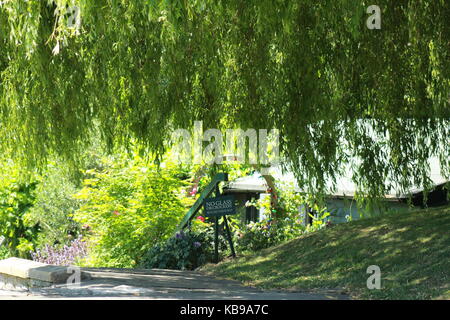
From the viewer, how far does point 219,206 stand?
37.3 ft

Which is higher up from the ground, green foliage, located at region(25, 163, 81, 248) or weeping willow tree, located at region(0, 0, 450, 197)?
weeping willow tree, located at region(0, 0, 450, 197)

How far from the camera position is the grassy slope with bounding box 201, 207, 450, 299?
7.96m

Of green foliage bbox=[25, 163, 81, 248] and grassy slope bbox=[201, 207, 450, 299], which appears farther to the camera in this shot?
green foliage bbox=[25, 163, 81, 248]

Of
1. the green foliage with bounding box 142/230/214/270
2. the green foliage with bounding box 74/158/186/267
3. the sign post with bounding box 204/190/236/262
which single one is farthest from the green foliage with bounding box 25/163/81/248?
the sign post with bounding box 204/190/236/262

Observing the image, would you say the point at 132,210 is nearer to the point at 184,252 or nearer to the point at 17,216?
the point at 184,252

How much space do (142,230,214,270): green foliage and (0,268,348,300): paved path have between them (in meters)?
2.12

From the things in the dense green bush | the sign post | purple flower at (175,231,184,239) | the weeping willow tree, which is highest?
the weeping willow tree

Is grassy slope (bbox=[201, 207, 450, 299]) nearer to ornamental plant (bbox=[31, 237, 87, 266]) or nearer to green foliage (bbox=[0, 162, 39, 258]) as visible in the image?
ornamental plant (bbox=[31, 237, 87, 266])

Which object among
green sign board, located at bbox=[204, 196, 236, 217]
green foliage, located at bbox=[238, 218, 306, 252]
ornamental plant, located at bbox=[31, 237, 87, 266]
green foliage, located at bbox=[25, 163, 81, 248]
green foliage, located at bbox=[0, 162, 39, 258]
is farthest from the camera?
green foliage, located at bbox=[25, 163, 81, 248]

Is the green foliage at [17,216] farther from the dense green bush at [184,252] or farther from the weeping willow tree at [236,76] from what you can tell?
the weeping willow tree at [236,76]

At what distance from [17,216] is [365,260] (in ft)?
32.7

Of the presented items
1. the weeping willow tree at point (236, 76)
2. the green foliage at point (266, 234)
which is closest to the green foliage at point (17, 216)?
the green foliage at point (266, 234)

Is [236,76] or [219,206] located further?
[219,206]

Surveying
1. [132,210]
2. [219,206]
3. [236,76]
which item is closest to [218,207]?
[219,206]
